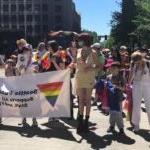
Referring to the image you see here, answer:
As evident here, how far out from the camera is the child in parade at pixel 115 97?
37.9 ft

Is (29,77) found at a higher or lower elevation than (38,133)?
higher

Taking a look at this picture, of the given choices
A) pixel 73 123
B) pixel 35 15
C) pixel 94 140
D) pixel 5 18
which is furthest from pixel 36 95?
pixel 5 18

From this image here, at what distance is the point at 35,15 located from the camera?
161 m

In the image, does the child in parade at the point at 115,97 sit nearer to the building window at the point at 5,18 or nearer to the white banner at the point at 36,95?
the white banner at the point at 36,95

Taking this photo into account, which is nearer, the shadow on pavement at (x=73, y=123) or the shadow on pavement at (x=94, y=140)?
the shadow on pavement at (x=94, y=140)

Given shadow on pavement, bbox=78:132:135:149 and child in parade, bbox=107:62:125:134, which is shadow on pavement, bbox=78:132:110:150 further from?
child in parade, bbox=107:62:125:134

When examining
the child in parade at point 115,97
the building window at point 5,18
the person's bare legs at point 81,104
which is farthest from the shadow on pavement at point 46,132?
the building window at point 5,18

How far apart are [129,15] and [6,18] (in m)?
95.1

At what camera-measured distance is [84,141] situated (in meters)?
10.9

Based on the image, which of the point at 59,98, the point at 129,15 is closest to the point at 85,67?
the point at 59,98

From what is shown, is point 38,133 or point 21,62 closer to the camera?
point 38,133

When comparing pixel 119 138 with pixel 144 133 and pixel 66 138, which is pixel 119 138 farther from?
pixel 66 138

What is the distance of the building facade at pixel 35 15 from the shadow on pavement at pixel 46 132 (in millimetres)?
146153

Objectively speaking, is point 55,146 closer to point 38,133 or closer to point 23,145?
point 23,145
